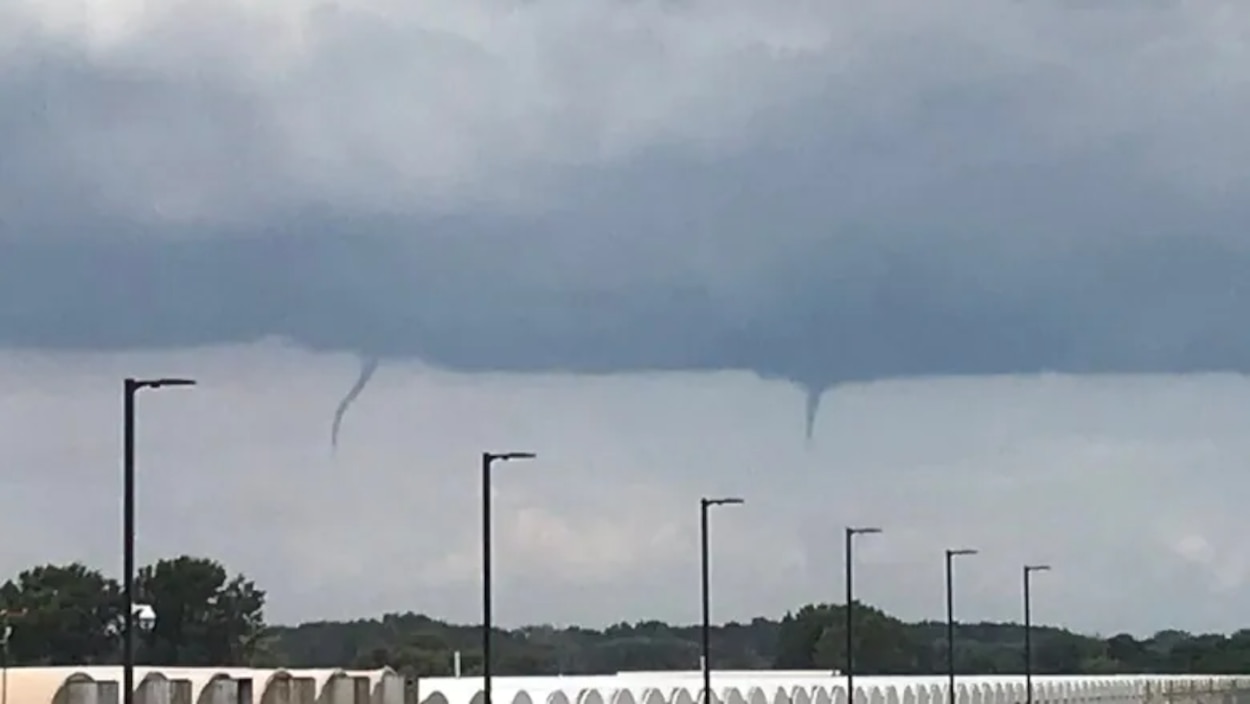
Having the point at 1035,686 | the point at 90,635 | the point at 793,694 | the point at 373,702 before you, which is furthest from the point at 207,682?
the point at 90,635

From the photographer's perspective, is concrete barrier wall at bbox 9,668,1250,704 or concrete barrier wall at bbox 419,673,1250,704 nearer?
concrete barrier wall at bbox 9,668,1250,704

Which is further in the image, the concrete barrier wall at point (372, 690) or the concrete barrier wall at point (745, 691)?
the concrete barrier wall at point (745, 691)

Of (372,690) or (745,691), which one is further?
(745,691)

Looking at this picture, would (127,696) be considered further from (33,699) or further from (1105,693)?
(1105,693)

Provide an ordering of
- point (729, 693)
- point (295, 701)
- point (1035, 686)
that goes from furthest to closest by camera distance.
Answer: point (1035, 686) < point (729, 693) < point (295, 701)

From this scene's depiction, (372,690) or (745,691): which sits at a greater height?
(372,690)

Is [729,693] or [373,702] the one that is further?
[729,693]

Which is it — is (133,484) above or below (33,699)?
above

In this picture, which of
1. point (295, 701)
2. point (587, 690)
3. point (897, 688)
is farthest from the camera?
point (897, 688)

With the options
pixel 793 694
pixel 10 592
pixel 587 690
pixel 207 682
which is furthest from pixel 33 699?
pixel 10 592
